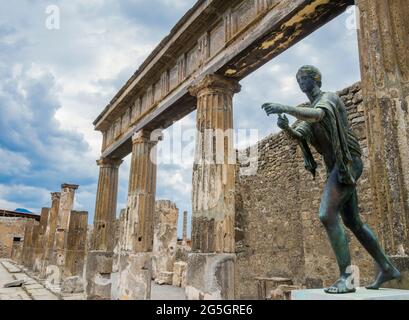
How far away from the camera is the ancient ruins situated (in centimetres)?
289

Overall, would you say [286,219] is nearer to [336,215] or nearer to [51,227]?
[336,215]

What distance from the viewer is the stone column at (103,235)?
9094 mm

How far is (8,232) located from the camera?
33.4 meters

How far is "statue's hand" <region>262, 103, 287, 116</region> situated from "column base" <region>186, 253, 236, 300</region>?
2859 mm

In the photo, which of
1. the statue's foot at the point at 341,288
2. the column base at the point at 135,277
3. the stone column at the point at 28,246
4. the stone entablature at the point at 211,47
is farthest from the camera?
the stone column at the point at 28,246

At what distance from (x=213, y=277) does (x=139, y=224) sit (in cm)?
333

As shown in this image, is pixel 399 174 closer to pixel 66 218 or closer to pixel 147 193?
pixel 147 193

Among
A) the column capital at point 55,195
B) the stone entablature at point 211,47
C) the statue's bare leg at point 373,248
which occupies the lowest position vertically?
the statue's bare leg at point 373,248

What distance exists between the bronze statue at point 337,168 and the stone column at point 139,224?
551 cm

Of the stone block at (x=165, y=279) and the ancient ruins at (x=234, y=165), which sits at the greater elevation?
the ancient ruins at (x=234, y=165)

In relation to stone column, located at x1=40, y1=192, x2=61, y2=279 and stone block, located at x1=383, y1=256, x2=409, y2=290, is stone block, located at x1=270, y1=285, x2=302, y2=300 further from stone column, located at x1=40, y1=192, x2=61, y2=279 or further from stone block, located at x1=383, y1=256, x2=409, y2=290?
stone column, located at x1=40, y1=192, x2=61, y2=279

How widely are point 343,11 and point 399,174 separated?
2.37m

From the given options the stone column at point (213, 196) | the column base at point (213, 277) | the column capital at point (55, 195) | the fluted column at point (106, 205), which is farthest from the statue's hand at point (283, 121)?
the column capital at point (55, 195)

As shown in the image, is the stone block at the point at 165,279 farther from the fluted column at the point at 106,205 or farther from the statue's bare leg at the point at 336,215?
the statue's bare leg at the point at 336,215
